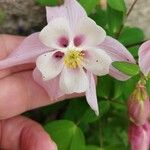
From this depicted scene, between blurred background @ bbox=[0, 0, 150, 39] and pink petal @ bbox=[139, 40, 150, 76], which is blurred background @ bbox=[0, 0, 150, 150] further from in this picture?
pink petal @ bbox=[139, 40, 150, 76]

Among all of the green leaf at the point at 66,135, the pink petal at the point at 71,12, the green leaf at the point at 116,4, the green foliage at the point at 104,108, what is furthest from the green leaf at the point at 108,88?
the pink petal at the point at 71,12

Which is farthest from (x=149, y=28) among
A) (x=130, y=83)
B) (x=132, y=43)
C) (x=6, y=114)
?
(x=6, y=114)

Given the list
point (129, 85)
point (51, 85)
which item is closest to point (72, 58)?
point (51, 85)

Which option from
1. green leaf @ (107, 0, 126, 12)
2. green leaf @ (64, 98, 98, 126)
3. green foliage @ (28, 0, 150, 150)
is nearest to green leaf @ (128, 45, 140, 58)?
green foliage @ (28, 0, 150, 150)

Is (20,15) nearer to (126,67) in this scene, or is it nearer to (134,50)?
(134,50)

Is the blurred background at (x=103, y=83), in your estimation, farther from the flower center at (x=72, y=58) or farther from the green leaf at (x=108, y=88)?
the flower center at (x=72, y=58)
